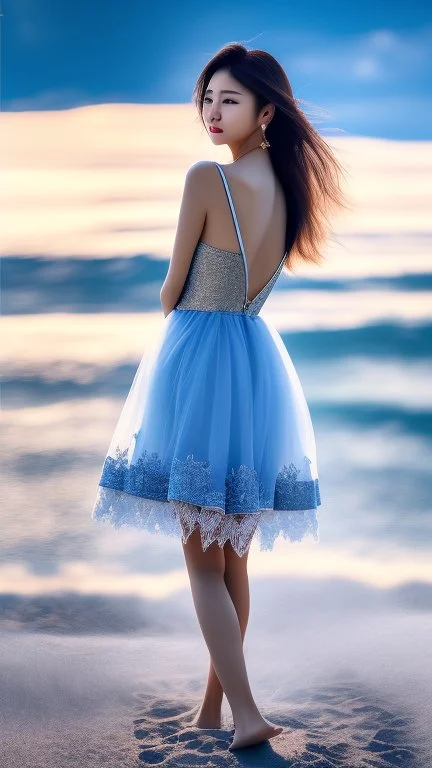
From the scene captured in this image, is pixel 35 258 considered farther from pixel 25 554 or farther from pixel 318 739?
pixel 318 739

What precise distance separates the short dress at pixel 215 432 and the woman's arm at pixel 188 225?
0.09ft

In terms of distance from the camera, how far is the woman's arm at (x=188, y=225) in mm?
A: 2389

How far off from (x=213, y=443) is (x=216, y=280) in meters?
0.36

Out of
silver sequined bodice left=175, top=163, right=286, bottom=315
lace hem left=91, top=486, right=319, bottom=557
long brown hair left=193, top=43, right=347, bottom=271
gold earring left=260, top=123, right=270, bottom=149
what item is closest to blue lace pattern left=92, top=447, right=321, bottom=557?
lace hem left=91, top=486, right=319, bottom=557

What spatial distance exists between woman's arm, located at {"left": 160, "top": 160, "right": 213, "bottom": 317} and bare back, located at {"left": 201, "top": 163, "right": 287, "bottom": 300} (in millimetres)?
19

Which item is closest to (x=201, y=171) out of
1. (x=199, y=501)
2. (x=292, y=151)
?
(x=292, y=151)

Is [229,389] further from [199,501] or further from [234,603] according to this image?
[234,603]

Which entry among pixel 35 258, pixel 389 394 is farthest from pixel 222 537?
pixel 35 258

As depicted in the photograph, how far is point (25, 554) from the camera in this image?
4.04 meters

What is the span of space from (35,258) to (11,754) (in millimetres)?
4203

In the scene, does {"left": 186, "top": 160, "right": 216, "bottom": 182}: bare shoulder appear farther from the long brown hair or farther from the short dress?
the long brown hair

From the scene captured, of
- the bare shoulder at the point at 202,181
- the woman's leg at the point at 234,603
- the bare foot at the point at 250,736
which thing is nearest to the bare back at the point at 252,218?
the bare shoulder at the point at 202,181

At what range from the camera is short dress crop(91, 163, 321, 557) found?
2.35m

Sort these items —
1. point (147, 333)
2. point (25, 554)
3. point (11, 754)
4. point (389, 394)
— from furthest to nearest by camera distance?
point (147, 333) → point (389, 394) → point (25, 554) → point (11, 754)
